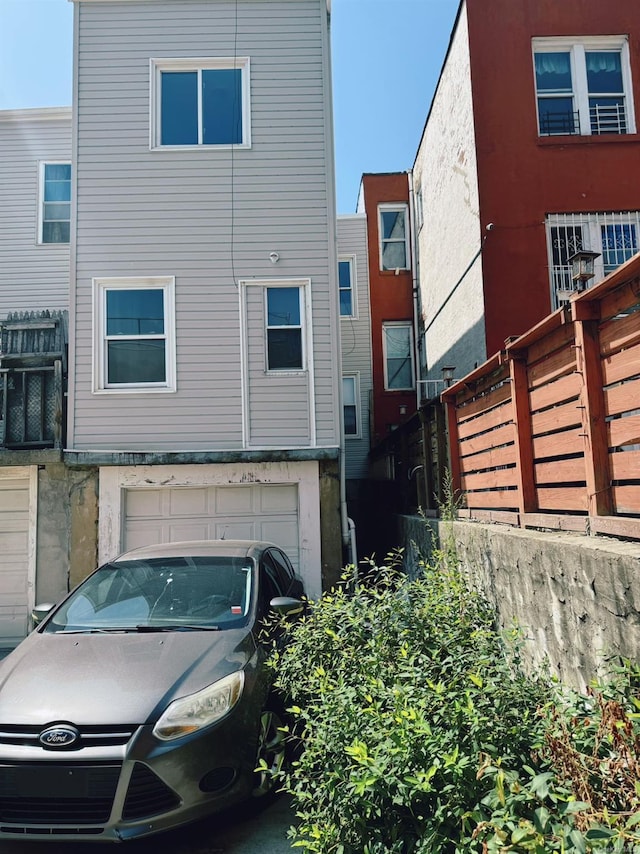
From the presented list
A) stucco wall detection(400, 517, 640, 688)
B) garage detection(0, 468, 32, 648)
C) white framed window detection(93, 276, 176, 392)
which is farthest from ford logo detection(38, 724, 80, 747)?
white framed window detection(93, 276, 176, 392)

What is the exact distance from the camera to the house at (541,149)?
10852 mm

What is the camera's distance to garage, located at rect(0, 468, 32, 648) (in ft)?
31.3

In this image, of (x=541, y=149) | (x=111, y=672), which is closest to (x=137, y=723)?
(x=111, y=672)

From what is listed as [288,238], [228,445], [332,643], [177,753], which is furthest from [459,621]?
[288,238]

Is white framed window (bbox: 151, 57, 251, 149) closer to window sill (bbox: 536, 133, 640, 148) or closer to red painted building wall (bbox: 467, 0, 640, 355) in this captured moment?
red painted building wall (bbox: 467, 0, 640, 355)

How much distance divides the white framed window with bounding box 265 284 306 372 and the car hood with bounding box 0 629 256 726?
Result: 587cm

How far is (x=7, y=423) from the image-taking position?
379 inches

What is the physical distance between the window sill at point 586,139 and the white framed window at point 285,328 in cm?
464

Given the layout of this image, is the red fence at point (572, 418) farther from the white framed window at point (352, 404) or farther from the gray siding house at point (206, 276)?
the white framed window at point (352, 404)

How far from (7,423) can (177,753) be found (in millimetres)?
7013

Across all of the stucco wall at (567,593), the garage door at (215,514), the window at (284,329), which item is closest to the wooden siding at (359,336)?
the window at (284,329)

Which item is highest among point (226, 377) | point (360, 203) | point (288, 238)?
point (360, 203)

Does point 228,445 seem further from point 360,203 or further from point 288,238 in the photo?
point 360,203

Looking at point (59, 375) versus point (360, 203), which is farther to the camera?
point (360, 203)
